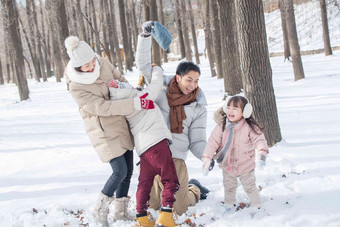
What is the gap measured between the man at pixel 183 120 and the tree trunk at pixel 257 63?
1647 mm

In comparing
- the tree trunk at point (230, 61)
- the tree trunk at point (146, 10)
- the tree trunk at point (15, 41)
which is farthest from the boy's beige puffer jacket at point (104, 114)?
the tree trunk at point (15, 41)

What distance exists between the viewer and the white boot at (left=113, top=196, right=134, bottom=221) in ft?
10.3

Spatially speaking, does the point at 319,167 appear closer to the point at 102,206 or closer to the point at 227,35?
the point at 102,206

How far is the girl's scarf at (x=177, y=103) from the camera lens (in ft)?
10.6

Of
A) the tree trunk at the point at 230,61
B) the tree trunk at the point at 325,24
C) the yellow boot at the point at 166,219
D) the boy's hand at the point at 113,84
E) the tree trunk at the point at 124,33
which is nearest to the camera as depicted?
the yellow boot at the point at 166,219

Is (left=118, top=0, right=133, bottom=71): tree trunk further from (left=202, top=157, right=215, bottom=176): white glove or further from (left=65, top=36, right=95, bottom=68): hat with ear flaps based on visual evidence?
(left=202, top=157, right=215, bottom=176): white glove

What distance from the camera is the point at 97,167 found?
470 centimetres

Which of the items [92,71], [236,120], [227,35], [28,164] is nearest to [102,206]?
[92,71]

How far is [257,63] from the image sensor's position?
15.3ft

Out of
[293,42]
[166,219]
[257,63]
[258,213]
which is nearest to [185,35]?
[293,42]

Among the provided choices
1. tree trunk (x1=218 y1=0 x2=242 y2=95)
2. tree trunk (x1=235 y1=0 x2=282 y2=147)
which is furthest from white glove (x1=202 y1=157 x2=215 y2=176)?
tree trunk (x1=218 y1=0 x2=242 y2=95)

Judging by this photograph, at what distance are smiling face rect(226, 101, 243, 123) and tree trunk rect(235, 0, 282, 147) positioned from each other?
179 centimetres

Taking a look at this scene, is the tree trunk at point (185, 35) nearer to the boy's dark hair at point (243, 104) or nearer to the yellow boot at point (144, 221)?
the boy's dark hair at point (243, 104)

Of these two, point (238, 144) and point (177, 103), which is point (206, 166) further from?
point (177, 103)
